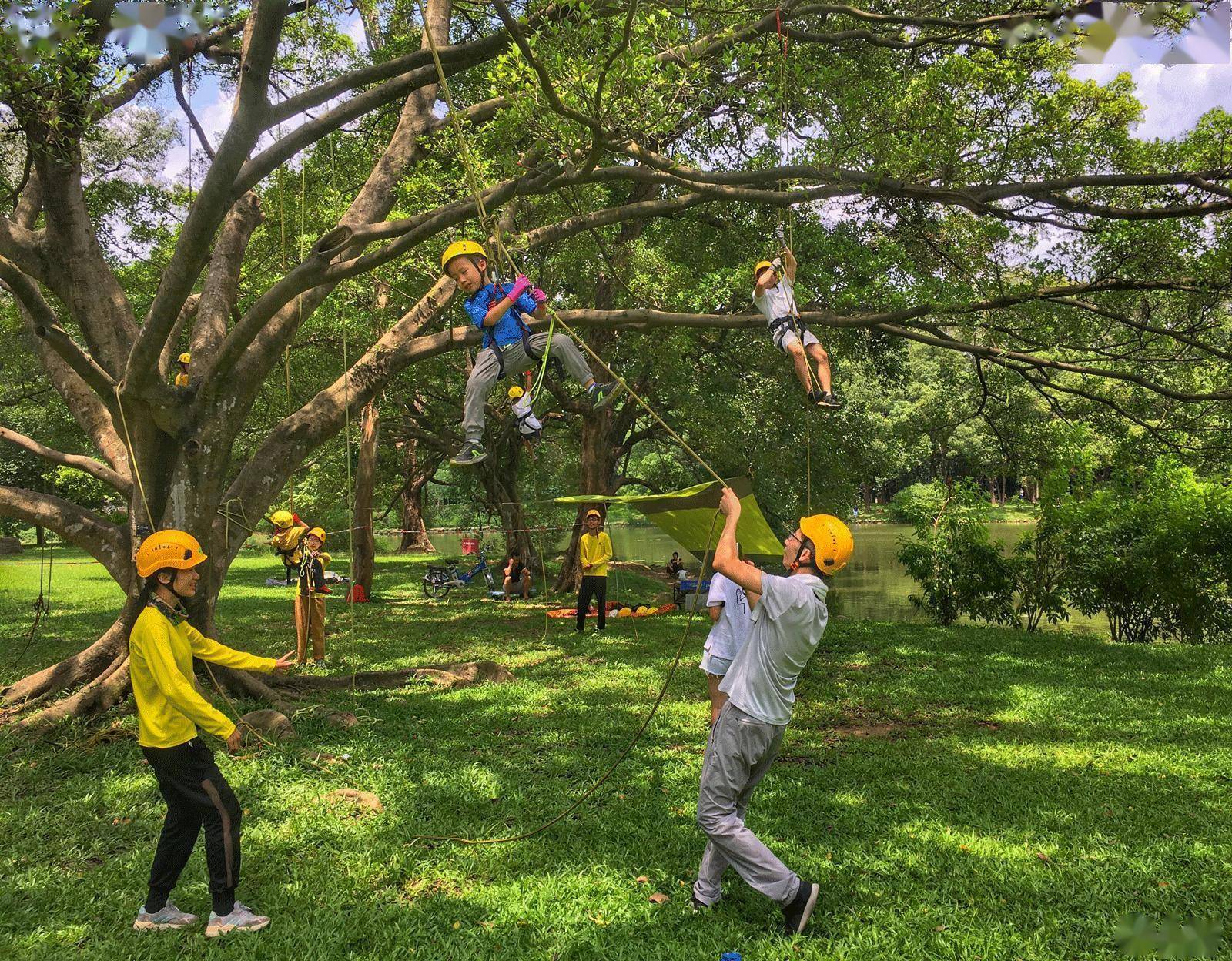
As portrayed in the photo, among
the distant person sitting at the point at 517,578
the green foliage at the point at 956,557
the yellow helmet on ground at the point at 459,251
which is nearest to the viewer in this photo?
the yellow helmet on ground at the point at 459,251

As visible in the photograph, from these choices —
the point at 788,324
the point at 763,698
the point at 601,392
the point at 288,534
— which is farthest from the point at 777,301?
the point at 288,534

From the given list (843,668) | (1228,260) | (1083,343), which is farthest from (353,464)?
(1228,260)

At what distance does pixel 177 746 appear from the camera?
373 cm

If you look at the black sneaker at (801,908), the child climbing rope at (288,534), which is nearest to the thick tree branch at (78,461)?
the child climbing rope at (288,534)

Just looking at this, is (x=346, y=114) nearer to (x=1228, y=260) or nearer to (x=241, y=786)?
(x=241, y=786)

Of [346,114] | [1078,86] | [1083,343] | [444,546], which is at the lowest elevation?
[444,546]

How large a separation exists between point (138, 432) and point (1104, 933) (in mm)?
7812

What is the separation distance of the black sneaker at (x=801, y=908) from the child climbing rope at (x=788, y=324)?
3.28 metres

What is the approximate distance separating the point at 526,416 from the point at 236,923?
10.8 ft

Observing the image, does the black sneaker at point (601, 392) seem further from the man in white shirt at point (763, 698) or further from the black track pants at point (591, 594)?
the black track pants at point (591, 594)

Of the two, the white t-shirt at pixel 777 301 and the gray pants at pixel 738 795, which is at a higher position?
the white t-shirt at pixel 777 301

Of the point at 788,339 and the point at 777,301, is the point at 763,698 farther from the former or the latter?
the point at 777,301

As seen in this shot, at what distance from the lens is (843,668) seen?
9.12m

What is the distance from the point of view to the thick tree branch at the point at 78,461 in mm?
7613
